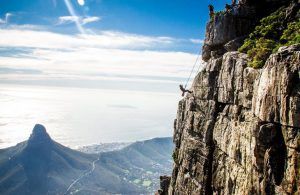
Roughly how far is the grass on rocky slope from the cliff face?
1.16 metres

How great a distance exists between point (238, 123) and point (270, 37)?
36.4 ft

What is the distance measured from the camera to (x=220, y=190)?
32.3 meters

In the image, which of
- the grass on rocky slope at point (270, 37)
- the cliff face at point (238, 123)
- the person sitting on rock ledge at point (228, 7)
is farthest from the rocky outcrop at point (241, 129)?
the person sitting on rock ledge at point (228, 7)

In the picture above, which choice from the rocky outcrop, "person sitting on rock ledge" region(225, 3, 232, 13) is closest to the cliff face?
the rocky outcrop

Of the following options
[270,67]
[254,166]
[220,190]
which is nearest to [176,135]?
[220,190]

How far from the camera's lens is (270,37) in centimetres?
3347

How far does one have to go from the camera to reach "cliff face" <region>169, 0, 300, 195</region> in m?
20.3

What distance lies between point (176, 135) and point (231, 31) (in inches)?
731

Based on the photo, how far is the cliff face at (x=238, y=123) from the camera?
20.3m

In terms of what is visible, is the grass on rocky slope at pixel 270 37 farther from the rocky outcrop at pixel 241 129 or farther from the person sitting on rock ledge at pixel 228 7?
the person sitting on rock ledge at pixel 228 7

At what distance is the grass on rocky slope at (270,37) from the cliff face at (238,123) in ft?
3.81

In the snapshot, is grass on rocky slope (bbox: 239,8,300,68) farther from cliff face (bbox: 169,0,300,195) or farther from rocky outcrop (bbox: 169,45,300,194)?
rocky outcrop (bbox: 169,45,300,194)

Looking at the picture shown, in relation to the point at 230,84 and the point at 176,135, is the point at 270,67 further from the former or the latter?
the point at 176,135

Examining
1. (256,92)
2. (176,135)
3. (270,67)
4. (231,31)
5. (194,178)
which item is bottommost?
(194,178)
